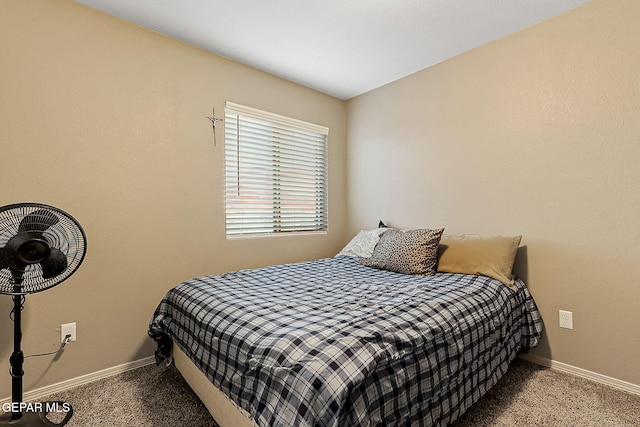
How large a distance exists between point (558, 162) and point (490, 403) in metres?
1.57

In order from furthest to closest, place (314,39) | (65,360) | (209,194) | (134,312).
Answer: (209,194)
(314,39)
(134,312)
(65,360)

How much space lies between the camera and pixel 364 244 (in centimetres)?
284

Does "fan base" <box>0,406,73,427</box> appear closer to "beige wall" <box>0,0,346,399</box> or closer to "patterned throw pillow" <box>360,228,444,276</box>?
"beige wall" <box>0,0,346,399</box>

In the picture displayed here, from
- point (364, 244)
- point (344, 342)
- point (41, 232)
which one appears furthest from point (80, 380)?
point (364, 244)

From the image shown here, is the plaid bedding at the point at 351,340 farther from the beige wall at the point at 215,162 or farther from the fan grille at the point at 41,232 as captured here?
the fan grille at the point at 41,232

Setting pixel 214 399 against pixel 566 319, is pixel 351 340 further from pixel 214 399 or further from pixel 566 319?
pixel 566 319

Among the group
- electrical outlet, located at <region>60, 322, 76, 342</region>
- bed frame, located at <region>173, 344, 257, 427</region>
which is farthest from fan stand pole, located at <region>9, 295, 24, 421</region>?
bed frame, located at <region>173, 344, 257, 427</region>

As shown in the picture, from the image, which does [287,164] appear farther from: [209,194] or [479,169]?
[479,169]

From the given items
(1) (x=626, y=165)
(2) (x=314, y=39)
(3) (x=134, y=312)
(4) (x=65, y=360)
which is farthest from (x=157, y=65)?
(1) (x=626, y=165)

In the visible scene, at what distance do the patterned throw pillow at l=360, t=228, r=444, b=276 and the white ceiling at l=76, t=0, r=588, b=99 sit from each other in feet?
4.78

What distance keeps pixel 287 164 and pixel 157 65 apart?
1316 millimetres

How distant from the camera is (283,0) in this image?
1.92 meters

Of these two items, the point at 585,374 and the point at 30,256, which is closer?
the point at 30,256

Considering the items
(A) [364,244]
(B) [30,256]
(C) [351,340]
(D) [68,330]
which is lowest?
(D) [68,330]
